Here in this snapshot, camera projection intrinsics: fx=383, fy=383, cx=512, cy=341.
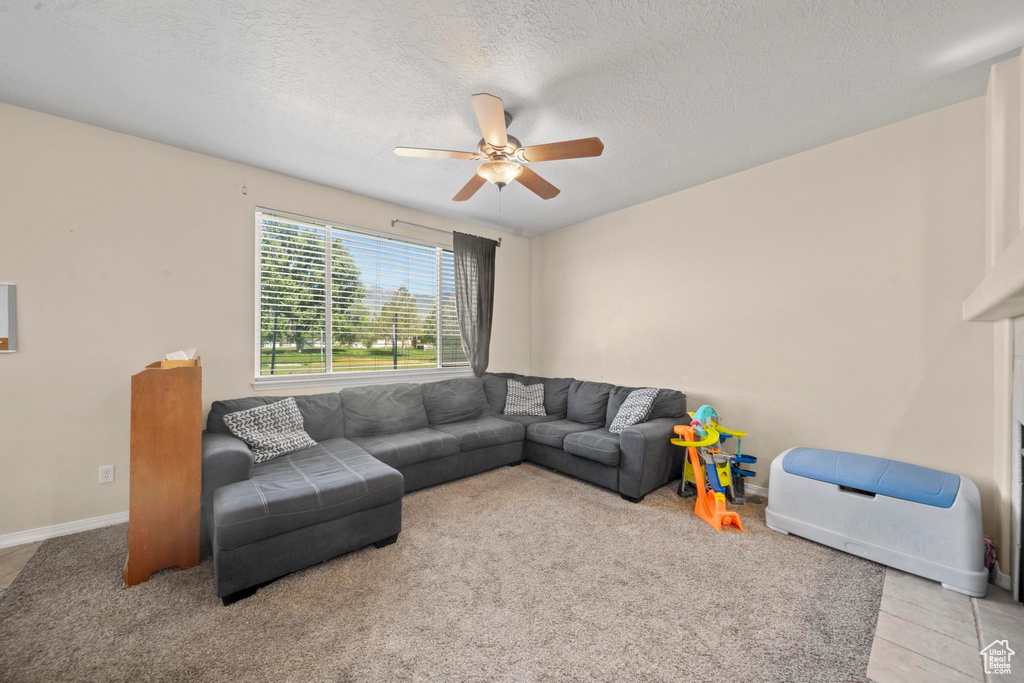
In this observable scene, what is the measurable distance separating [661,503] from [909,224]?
2579 mm

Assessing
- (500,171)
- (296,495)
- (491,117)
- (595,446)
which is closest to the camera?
(491,117)

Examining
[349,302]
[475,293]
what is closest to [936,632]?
[475,293]

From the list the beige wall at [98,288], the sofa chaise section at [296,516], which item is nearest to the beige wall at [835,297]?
the sofa chaise section at [296,516]

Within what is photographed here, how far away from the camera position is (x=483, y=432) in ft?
12.0

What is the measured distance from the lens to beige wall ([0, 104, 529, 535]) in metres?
2.41

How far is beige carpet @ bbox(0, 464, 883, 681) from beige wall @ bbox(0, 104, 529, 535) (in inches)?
19.0

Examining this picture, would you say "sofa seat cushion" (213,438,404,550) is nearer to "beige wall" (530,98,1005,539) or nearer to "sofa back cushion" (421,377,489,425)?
"sofa back cushion" (421,377,489,425)

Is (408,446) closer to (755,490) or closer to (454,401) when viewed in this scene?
(454,401)

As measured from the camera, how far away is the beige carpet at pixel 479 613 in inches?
59.4

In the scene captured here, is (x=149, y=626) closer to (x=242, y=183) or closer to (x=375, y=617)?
(x=375, y=617)

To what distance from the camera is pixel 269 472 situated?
95.3 inches

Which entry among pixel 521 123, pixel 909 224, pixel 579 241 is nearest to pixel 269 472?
pixel 521 123

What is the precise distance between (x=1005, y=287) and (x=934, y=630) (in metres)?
1.52

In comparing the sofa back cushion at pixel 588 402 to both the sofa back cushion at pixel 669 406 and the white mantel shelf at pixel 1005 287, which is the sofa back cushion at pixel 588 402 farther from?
the white mantel shelf at pixel 1005 287
